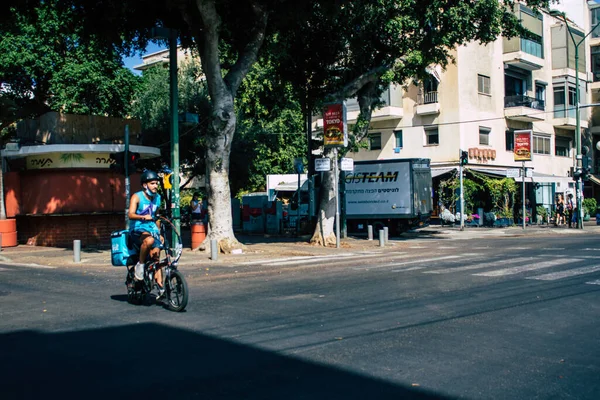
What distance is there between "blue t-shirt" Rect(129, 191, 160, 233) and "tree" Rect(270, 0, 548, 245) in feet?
36.4

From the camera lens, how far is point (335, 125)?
65.6ft

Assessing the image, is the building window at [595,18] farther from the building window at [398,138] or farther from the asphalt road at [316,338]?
the asphalt road at [316,338]

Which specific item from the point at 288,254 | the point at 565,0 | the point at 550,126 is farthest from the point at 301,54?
the point at 565,0

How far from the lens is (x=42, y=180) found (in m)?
21.4

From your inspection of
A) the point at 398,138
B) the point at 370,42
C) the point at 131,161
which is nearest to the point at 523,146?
the point at 398,138

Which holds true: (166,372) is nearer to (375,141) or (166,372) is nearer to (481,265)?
(481,265)

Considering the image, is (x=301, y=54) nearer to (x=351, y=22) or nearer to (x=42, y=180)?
(x=351, y=22)

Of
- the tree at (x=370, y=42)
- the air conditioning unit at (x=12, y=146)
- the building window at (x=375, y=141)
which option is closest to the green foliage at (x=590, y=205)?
the building window at (x=375, y=141)

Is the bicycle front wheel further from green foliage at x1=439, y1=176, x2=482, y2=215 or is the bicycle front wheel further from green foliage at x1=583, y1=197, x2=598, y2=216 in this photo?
green foliage at x1=583, y1=197, x2=598, y2=216

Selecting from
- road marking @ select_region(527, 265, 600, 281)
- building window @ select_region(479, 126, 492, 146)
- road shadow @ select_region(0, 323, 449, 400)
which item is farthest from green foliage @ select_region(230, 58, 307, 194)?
road shadow @ select_region(0, 323, 449, 400)

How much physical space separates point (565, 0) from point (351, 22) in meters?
30.5

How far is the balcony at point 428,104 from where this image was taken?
35.5 m

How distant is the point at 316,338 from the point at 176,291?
249 centimetres

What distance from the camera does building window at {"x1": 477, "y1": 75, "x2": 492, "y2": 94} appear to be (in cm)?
3631
